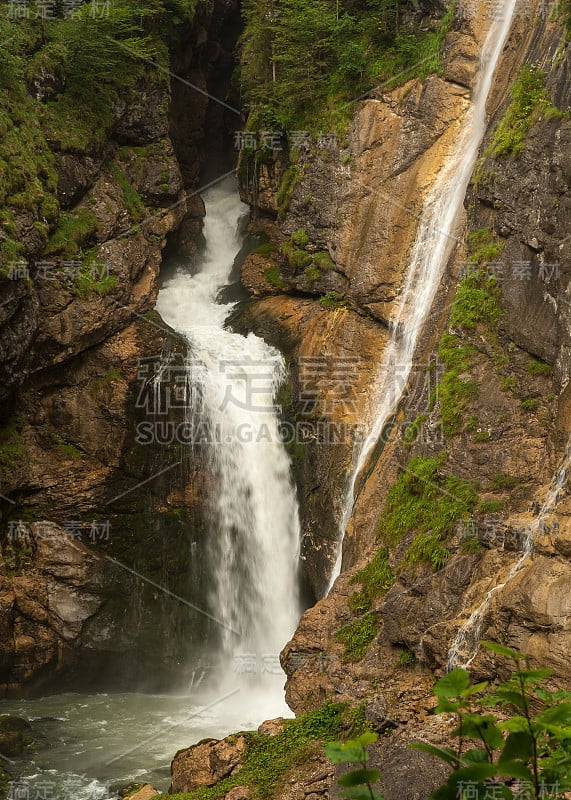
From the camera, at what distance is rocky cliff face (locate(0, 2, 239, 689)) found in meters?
17.7

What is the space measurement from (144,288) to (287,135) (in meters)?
5.95

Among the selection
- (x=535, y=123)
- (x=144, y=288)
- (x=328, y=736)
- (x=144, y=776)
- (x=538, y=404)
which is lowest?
(x=144, y=776)

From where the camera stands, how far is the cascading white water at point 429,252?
55.1 ft

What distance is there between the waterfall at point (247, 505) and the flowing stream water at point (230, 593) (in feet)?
0.08

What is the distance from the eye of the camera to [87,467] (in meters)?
Result: 18.4

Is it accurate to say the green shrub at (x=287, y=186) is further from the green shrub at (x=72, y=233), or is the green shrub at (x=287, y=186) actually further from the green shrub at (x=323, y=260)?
the green shrub at (x=72, y=233)

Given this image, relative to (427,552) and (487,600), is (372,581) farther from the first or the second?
(487,600)

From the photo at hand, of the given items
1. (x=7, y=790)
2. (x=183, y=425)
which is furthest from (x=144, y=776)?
(x=183, y=425)

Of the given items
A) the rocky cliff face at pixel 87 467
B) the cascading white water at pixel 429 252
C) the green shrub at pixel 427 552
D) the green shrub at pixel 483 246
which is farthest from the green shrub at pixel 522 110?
the rocky cliff face at pixel 87 467

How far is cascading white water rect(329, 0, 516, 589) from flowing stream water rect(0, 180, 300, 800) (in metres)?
2.04

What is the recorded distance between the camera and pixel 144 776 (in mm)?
13227

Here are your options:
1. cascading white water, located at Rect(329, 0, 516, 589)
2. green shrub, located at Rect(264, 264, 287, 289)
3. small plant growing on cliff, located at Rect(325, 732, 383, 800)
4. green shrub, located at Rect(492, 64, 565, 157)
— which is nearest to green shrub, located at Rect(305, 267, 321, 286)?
green shrub, located at Rect(264, 264, 287, 289)

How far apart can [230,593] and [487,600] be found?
9224 millimetres

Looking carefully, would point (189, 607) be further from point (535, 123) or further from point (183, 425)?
point (535, 123)
